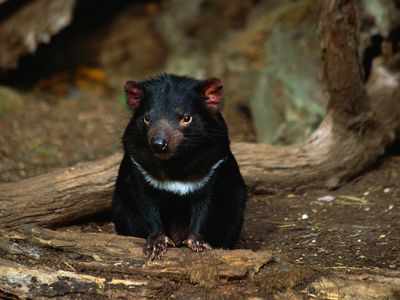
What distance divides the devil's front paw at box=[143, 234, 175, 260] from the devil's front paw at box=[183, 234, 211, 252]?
0.11 meters

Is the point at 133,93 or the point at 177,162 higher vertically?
the point at 133,93

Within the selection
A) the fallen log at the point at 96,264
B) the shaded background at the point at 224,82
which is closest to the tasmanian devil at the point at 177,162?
the fallen log at the point at 96,264

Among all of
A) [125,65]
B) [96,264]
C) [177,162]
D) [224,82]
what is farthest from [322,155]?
[125,65]

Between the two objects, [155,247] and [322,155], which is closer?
[155,247]

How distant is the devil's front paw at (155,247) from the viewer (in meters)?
3.38

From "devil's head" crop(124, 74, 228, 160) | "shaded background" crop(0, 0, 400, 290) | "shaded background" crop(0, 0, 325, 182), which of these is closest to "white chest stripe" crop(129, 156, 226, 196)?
"devil's head" crop(124, 74, 228, 160)

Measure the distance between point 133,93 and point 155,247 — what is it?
0.92 meters

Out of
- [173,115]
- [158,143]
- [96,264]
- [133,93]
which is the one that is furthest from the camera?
[133,93]

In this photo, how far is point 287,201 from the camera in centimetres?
517

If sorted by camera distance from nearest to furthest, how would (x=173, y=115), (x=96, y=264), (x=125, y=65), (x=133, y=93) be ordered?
(x=96, y=264), (x=173, y=115), (x=133, y=93), (x=125, y=65)

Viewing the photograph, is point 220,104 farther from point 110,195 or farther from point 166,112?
point 110,195

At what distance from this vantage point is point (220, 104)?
3.86 m

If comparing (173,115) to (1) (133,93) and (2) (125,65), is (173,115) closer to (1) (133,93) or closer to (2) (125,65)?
(1) (133,93)

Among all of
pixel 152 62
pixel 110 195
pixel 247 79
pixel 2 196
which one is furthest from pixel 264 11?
pixel 2 196
